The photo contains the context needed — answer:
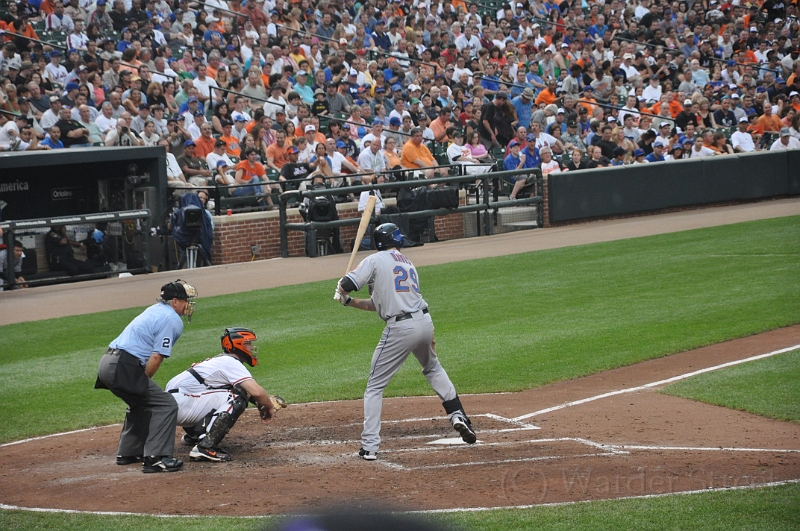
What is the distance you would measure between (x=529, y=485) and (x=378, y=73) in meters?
17.9

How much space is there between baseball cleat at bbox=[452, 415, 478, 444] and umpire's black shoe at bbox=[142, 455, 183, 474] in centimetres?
210

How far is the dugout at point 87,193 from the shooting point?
54.0 ft

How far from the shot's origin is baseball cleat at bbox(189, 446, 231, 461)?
7844mm

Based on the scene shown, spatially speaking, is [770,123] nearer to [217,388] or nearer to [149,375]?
[217,388]

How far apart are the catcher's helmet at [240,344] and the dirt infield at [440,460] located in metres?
0.76

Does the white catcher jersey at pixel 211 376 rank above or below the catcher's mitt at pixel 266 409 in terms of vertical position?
above

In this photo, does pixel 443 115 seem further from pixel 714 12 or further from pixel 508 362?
pixel 714 12

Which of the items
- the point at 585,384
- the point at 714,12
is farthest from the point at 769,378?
the point at 714,12

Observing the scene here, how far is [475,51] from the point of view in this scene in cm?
2745

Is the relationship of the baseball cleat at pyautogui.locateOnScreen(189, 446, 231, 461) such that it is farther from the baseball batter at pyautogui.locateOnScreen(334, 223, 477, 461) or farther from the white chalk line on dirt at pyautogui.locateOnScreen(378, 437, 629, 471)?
the white chalk line on dirt at pyautogui.locateOnScreen(378, 437, 629, 471)

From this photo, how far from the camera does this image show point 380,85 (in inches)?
923

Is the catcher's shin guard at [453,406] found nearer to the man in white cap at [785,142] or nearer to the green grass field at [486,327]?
the green grass field at [486,327]

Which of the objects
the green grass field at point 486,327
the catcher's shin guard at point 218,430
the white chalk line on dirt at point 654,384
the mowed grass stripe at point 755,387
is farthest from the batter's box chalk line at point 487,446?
the green grass field at point 486,327

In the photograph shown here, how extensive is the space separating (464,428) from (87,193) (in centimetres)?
1206
